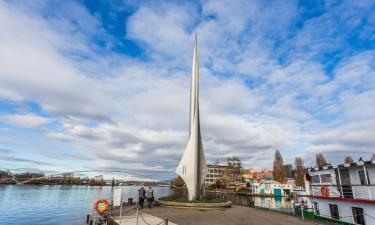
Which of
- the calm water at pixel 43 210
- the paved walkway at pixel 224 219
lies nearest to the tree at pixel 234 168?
the calm water at pixel 43 210

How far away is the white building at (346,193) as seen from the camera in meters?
13.2

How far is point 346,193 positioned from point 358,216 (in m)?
1.82

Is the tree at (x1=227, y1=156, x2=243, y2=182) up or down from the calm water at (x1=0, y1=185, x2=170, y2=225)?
up

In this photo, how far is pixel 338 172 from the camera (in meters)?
16.0

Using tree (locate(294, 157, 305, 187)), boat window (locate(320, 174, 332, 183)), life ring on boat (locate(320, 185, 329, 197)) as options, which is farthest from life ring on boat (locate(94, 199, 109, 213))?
tree (locate(294, 157, 305, 187))

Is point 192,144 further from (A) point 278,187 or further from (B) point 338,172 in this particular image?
(A) point 278,187

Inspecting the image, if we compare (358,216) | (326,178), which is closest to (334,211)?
(358,216)

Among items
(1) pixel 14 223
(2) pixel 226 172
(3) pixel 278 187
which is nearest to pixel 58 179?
(2) pixel 226 172

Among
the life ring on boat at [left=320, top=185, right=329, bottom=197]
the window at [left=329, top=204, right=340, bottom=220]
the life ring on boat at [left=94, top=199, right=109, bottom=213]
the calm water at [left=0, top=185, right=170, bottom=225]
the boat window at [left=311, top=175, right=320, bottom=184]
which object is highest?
the boat window at [left=311, top=175, right=320, bottom=184]

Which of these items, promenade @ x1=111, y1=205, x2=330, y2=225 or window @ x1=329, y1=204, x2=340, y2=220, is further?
window @ x1=329, y1=204, x2=340, y2=220

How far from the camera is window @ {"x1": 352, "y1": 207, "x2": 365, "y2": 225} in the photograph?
13.7 meters

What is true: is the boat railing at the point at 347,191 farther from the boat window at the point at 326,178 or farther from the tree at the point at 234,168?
the tree at the point at 234,168

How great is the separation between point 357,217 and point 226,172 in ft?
288

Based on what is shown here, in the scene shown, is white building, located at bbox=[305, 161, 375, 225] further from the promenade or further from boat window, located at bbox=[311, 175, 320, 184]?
the promenade
